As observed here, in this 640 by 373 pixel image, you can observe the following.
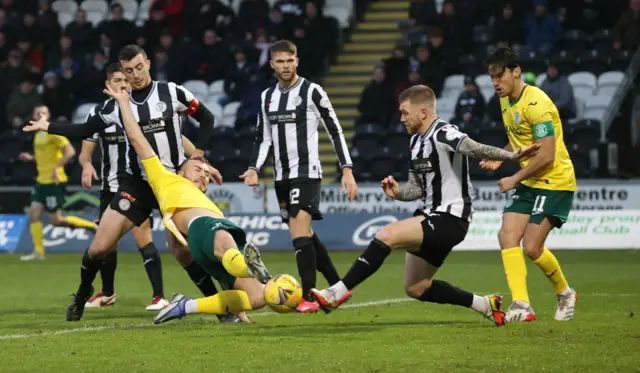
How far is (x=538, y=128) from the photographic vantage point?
8641mm

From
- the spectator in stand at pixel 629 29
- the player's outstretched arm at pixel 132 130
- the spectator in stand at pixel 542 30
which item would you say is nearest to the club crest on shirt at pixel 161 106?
the player's outstretched arm at pixel 132 130

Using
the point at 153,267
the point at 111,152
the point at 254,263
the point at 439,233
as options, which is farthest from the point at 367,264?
the point at 111,152

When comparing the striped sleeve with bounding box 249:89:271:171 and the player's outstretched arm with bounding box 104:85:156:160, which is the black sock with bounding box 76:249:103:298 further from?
the striped sleeve with bounding box 249:89:271:171

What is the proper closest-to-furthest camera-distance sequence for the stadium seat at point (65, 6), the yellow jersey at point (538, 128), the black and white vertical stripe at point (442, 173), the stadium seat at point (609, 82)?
1. the black and white vertical stripe at point (442, 173)
2. the yellow jersey at point (538, 128)
3. the stadium seat at point (609, 82)
4. the stadium seat at point (65, 6)

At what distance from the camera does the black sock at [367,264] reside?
8.04 meters

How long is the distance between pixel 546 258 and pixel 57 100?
15.5 metres

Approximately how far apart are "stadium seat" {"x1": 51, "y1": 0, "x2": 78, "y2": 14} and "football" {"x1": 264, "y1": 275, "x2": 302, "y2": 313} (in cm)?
2000

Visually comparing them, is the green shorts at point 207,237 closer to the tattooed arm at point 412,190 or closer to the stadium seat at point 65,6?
the tattooed arm at point 412,190

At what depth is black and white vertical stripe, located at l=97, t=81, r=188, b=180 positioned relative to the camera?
31.1 ft

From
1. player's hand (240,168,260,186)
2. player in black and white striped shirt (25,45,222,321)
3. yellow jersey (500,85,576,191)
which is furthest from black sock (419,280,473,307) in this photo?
player's hand (240,168,260,186)

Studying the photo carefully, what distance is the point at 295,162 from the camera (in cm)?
1025

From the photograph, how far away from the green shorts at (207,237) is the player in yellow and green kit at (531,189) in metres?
2.04

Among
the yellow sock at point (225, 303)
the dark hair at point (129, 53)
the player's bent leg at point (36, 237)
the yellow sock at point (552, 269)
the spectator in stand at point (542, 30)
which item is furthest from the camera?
the spectator in stand at point (542, 30)

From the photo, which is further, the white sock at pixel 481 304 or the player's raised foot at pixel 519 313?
the player's raised foot at pixel 519 313
